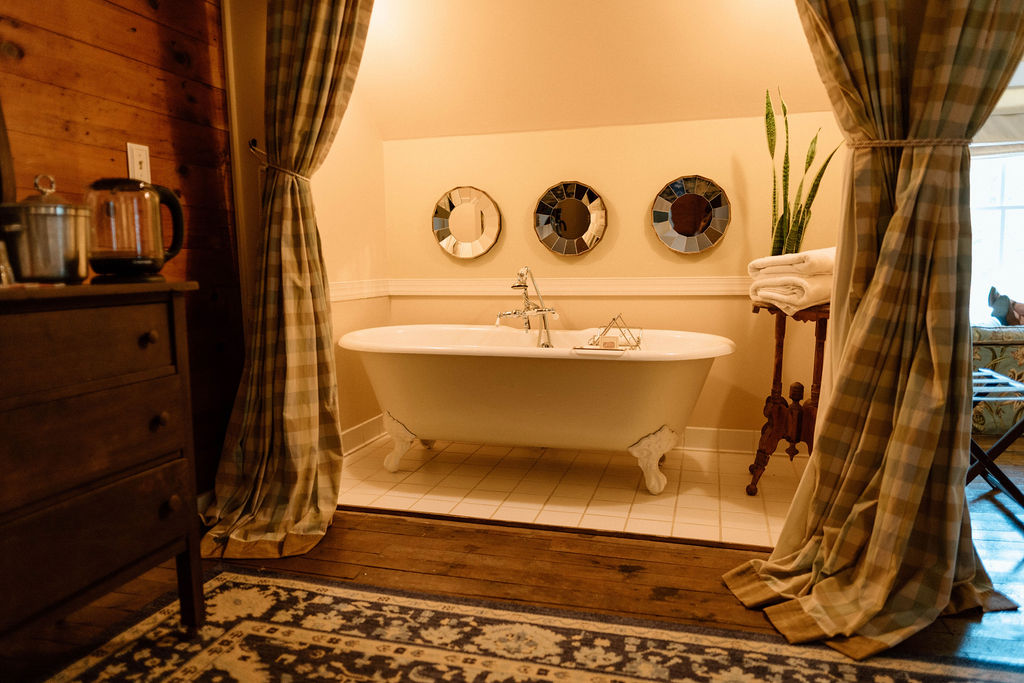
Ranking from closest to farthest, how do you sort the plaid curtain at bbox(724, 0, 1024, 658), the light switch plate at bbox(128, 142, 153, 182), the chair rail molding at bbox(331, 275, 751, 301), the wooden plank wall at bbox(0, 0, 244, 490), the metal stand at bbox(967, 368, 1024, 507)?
the plaid curtain at bbox(724, 0, 1024, 658) < the wooden plank wall at bbox(0, 0, 244, 490) < the light switch plate at bbox(128, 142, 153, 182) < the metal stand at bbox(967, 368, 1024, 507) < the chair rail molding at bbox(331, 275, 751, 301)

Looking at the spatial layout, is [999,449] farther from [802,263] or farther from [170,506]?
[170,506]

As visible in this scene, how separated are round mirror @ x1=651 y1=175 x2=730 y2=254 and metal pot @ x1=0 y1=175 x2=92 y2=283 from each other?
2.52 metres

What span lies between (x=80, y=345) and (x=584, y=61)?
2540mm

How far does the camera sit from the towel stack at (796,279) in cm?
241

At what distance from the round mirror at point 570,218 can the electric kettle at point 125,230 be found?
2.06 metres

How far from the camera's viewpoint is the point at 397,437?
293 centimetres

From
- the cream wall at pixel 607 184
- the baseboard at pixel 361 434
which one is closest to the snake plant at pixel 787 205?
the cream wall at pixel 607 184

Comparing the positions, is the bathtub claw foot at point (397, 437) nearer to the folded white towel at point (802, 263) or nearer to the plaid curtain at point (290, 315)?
the plaid curtain at point (290, 315)

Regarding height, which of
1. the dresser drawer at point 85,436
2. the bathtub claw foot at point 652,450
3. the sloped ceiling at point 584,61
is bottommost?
the bathtub claw foot at point 652,450

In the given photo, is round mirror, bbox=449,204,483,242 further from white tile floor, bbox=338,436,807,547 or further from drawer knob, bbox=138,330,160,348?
drawer knob, bbox=138,330,160,348

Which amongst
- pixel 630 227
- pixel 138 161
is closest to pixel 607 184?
pixel 630 227

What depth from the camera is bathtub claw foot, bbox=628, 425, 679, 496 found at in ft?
8.66

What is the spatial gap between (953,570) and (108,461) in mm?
2097

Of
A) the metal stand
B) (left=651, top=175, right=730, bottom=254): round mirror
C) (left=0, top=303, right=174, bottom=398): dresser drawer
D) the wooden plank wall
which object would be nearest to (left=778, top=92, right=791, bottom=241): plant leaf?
(left=651, top=175, right=730, bottom=254): round mirror
